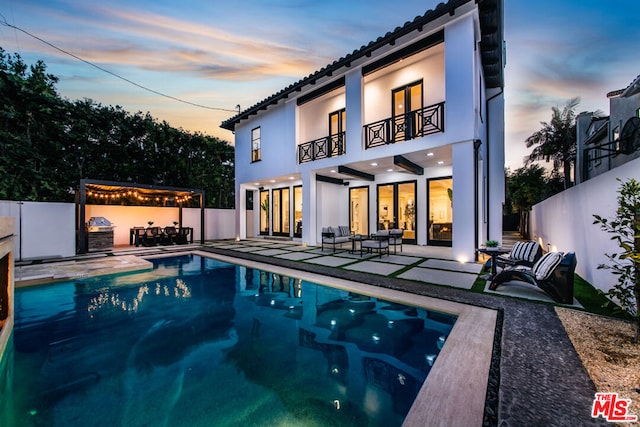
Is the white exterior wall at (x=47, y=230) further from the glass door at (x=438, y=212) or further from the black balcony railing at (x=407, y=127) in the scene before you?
the glass door at (x=438, y=212)

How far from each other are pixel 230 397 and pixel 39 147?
15.5 meters

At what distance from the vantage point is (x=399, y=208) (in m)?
11.1

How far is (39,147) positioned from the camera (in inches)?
438

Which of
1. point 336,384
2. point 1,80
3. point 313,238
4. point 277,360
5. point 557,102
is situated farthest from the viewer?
point 557,102

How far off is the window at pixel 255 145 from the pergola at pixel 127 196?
332 cm

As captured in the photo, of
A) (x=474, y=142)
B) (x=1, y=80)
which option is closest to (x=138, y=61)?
(x=1, y=80)

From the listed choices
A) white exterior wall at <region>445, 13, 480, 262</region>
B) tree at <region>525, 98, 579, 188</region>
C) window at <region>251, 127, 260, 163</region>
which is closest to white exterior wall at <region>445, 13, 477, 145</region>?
white exterior wall at <region>445, 13, 480, 262</region>

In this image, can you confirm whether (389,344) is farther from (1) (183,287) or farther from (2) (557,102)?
(2) (557,102)

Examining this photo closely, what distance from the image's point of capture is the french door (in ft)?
35.5

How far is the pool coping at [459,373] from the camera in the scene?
165 cm

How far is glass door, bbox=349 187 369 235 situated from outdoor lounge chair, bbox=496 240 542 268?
6.98m

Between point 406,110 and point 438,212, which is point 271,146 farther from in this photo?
point 438,212

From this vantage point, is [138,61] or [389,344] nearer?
[389,344]

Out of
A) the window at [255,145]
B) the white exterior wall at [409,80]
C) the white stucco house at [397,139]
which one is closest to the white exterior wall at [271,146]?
the white stucco house at [397,139]
